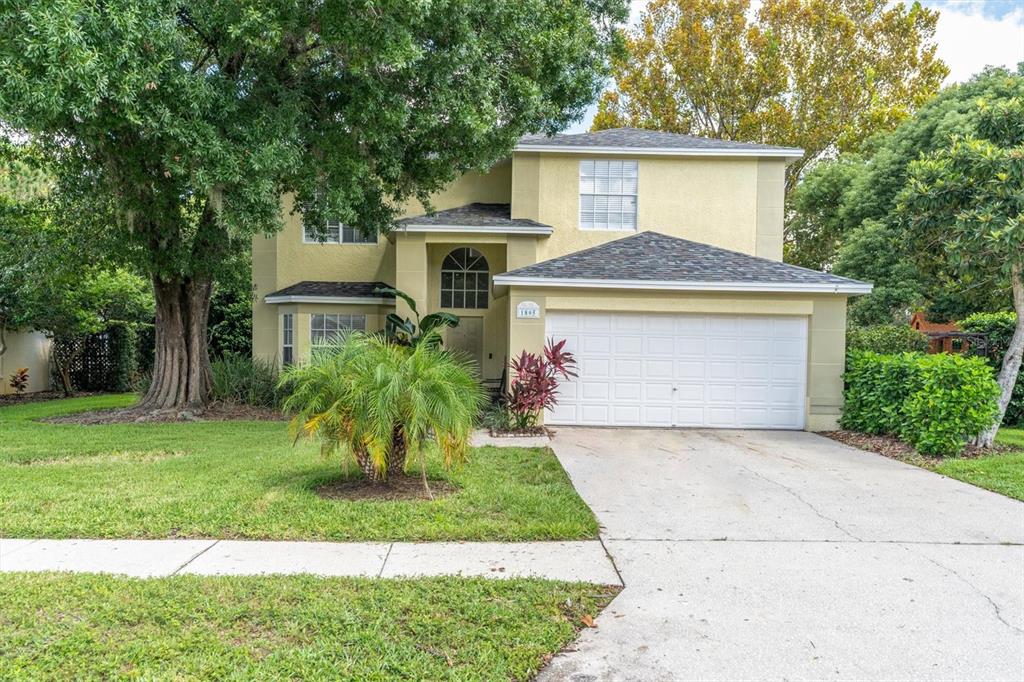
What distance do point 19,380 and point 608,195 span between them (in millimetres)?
17362

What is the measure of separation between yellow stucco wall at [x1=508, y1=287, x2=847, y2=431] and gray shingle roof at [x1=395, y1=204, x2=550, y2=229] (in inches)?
101

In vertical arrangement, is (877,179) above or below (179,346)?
above

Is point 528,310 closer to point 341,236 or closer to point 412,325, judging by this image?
point 412,325

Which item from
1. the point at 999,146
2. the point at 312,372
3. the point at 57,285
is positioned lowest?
the point at 312,372

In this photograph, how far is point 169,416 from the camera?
12352 millimetres

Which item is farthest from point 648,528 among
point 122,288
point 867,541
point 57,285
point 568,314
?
point 122,288

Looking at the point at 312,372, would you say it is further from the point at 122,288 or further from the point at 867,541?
the point at 122,288

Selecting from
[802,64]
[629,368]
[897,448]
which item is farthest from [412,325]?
[802,64]

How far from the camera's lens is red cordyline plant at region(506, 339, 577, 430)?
36.3 feet

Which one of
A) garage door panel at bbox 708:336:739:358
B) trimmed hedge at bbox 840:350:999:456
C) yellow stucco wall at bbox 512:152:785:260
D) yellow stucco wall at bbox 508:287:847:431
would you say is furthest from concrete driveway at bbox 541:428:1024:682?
yellow stucco wall at bbox 512:152:785:260

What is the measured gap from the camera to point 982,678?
10.7 ft

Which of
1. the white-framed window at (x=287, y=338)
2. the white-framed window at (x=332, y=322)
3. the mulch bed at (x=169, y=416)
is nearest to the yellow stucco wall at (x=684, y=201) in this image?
the white-framed window at (x=332, y=322)

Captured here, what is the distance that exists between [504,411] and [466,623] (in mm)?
7689

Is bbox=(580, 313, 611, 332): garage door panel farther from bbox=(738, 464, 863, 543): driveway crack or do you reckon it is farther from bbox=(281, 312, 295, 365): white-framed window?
bbox=(281, 312, 295, 365): white-framed window
